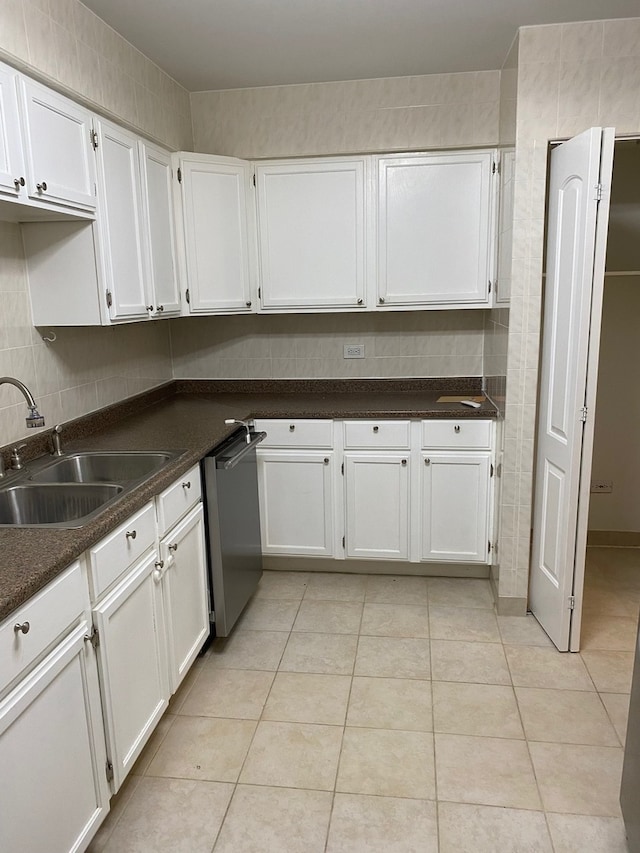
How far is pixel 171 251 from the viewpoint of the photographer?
124 inches

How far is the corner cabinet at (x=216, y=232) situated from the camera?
3.22m

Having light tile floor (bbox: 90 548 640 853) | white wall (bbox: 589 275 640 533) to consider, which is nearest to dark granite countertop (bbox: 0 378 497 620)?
white wall (bbox: 589 275 640 533)

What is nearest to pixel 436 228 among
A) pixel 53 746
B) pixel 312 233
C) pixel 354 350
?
pixel 312 233

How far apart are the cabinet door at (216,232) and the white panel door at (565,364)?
4.97ft

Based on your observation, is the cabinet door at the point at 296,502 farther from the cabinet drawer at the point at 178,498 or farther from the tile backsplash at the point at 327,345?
the cabinet drawer at the point at 178,498

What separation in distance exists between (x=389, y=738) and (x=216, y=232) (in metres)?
2.42

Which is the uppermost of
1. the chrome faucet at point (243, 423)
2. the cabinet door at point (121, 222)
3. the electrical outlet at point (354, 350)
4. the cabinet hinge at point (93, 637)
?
the cabinet door at point (121, 222)

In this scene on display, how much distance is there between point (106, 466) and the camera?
2.50 m

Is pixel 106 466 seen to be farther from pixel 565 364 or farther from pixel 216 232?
pixel 565 364

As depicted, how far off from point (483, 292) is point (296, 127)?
4.15ft

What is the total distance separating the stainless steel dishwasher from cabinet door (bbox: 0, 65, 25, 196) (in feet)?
3.78

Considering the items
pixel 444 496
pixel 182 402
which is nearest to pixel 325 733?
pixel 444 496

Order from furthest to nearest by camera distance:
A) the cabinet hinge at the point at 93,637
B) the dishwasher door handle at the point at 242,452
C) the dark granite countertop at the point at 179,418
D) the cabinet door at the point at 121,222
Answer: the dishwasher door handle at the point at 242,452, the cabinet door at the point at 121,222, the cabinet hinge at the point at 93,637, the dark granite countertop at the point at 179,418

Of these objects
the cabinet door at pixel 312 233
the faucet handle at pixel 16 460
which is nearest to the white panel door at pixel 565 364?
the cabinet door at pixel 312 233
